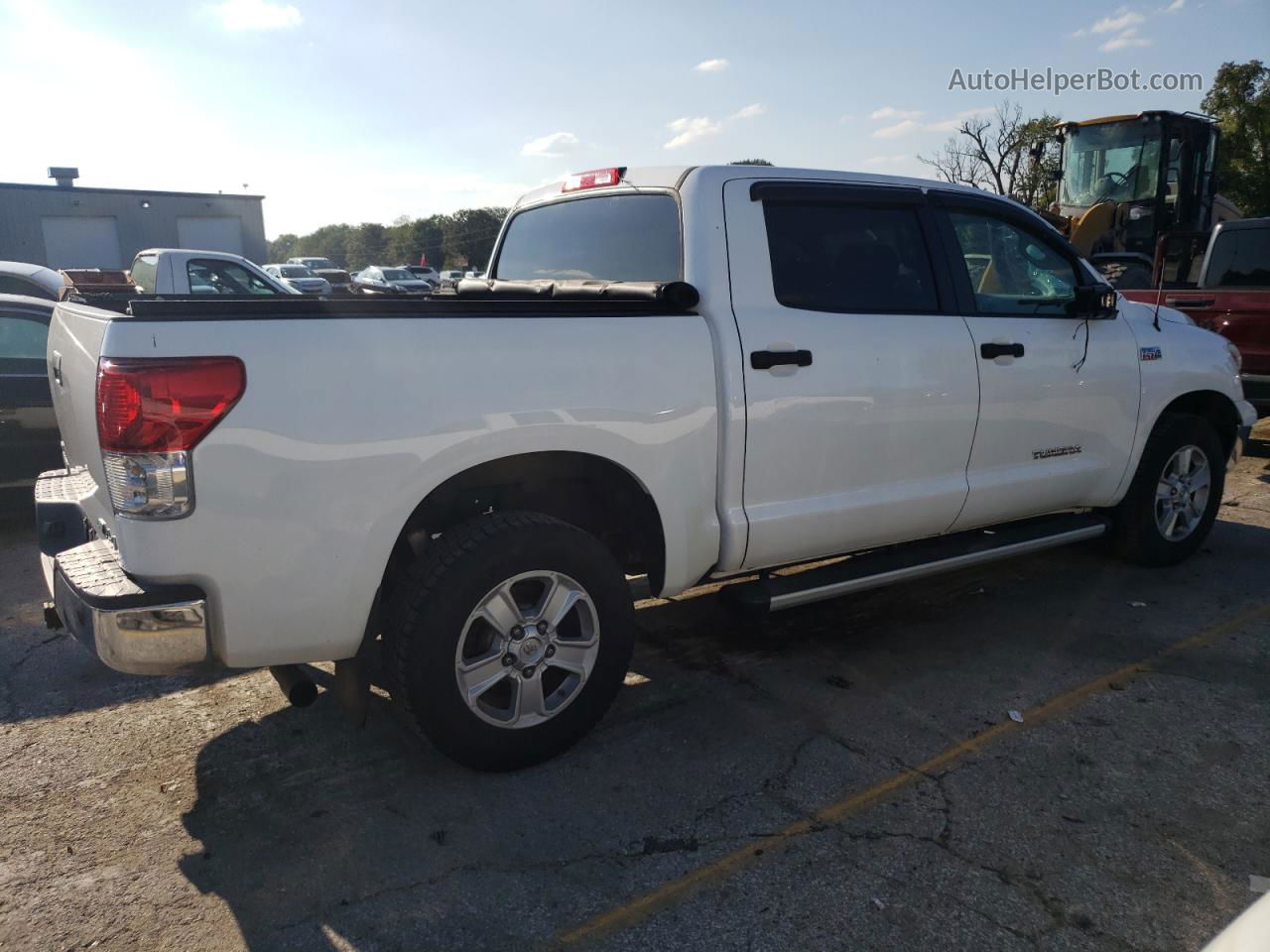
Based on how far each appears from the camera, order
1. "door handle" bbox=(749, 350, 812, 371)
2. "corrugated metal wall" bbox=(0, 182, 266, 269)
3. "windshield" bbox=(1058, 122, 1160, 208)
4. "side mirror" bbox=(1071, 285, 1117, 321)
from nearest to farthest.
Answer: "door handle" bbox=(749, 350, 812, 371), "side mirror" bbox=(1071, 285, 1117, 321), "windshield" bbox=(1058, 122, 1160, 208), "corrugated metal wall" bbox=(0, 182, 266, 269)

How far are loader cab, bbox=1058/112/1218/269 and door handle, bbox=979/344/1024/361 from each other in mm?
10501

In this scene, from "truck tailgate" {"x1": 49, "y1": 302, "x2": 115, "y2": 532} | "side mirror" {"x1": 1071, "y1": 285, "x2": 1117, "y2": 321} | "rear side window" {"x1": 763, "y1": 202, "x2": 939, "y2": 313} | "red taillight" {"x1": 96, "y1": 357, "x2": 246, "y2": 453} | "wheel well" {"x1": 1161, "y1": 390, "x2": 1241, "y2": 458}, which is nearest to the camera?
"red taillight" {"x1": 96, "y1": 357, "x2": 246, "y2": 453}

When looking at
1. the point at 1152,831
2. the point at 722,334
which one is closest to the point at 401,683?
the point at 722,334

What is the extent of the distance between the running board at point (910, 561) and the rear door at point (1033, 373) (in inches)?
4.0

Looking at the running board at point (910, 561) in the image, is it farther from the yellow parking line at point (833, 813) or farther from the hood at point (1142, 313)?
the hood at point (1142, 313)

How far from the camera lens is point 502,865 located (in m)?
2.76

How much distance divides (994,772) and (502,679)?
5.58 feet

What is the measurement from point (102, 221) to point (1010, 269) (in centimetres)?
4039

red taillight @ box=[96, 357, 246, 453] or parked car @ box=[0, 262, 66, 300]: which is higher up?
parked car @ box=[0, 262, 66, 300]

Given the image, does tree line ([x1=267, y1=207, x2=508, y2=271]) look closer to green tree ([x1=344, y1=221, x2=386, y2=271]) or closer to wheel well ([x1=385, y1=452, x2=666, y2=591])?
green tree ([x1=344, y1=221, x2=386, y2=271])

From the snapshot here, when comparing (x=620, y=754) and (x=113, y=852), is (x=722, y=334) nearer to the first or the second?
(x=620, y=754)

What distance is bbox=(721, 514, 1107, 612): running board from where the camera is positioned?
12.2ft

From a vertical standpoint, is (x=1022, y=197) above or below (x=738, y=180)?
above

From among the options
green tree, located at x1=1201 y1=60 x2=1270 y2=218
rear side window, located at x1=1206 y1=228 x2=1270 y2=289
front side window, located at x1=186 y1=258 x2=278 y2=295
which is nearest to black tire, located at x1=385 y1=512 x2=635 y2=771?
rear side window, located at x1=1206 y1=228 x2=1270 y2=289
